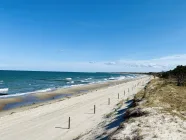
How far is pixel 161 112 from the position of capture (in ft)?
51.2

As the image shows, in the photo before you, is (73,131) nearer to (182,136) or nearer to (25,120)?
(25,120)

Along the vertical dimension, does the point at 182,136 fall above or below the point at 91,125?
above

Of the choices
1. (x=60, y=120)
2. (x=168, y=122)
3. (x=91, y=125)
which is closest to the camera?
(x=168, y=122)

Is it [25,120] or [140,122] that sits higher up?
[140,122]

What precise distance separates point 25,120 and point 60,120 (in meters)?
3.62

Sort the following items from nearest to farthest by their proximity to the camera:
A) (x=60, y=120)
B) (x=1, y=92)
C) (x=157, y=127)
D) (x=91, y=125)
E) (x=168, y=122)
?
(x=157, y=127)
(x=168, y=122)
(x=91, y=125)
(x=60, y=120)
(x=1, y=92)

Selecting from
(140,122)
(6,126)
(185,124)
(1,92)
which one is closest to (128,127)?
(140,122)

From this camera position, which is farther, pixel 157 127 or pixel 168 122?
pixel 168 122

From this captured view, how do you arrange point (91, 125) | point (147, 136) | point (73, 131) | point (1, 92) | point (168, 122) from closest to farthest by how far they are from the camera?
point (147, 136), point (168, 122), point (73, 131), point (91, 125), point (1, 92)

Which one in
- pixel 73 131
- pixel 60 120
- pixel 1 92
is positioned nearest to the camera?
pixel 73 131

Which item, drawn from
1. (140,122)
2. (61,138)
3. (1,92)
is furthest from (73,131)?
(1,92)

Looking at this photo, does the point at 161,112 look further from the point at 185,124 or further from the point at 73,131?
the point at 73,131

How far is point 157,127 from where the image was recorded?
40.7 feet

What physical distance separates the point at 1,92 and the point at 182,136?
4462 centimetres
